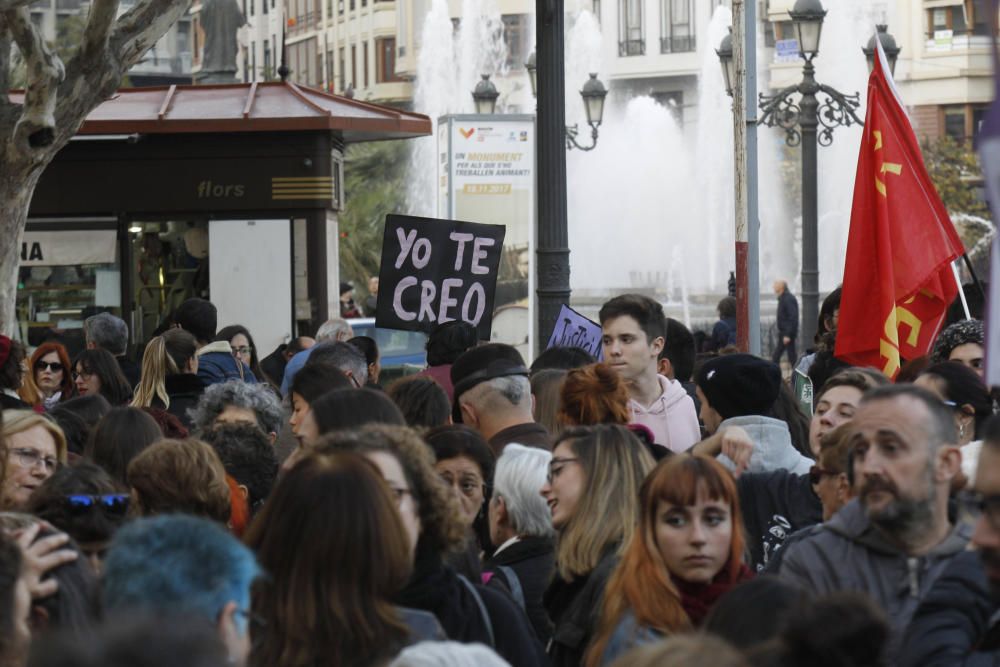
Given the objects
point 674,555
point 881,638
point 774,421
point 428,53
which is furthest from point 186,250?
point 428,53

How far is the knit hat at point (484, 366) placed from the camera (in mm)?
6738

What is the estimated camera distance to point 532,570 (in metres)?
5.10

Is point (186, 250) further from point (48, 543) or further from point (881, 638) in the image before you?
point (881, 638)

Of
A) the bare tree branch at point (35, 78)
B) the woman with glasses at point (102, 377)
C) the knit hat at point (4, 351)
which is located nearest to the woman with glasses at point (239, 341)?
the woman with glasses at point (102, 377)

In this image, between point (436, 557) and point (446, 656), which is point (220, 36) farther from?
point (446, 656)

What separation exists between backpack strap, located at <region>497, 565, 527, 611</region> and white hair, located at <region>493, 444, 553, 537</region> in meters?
0.16

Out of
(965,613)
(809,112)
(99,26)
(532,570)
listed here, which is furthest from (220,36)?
(965,613)

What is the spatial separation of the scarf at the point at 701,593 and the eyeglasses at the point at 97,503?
56.4 inches

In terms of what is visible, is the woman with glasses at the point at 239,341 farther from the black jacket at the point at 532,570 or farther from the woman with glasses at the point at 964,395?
the black jacket at the point at 532,570

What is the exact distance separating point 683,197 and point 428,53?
11517 mm

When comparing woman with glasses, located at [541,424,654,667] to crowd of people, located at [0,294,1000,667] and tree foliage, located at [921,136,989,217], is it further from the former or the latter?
tree foliage, located at [921,136,989,217]

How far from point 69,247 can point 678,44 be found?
54614mm

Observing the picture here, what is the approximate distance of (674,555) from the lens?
4203 millimetres

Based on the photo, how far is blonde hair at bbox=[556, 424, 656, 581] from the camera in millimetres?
4699
